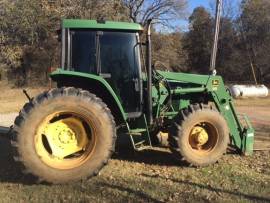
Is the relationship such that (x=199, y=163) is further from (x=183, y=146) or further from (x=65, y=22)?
(x=65, y=22)

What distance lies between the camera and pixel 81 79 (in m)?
8.00

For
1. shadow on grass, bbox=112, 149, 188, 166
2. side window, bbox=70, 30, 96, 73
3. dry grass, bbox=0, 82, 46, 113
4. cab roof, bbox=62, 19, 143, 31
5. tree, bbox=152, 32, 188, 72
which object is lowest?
shadow on grass, bbox=112, 149, 188, 166

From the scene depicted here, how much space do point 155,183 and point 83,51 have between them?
7.86ft

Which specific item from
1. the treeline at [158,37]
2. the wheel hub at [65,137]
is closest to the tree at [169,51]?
the treeline at [158,37]

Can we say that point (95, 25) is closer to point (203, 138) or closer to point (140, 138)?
point (140, 138)

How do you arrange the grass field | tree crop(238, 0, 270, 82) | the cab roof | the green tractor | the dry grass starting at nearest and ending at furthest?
the grass field
the green tractor
the cab roof
the dry grass
tree crop(238, 0, 270, 82)

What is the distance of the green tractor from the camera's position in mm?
7191

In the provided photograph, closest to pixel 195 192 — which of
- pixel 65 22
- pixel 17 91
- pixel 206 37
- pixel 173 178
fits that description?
pixel 173 178

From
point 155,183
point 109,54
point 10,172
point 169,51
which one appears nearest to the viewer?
point 155,183

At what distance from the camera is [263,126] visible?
44.1 ft

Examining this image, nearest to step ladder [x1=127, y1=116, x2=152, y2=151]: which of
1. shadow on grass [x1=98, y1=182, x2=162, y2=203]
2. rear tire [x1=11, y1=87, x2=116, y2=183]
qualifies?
rear tire [x1=11, y1=87, x2=116, y2=183]

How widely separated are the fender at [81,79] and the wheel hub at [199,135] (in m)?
1.18

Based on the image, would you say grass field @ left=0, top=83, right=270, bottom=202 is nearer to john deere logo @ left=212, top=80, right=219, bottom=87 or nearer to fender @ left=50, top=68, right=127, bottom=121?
fender @ left=50, top=68, right=127, bottom=121

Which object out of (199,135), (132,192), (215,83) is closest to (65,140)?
(132,192)
